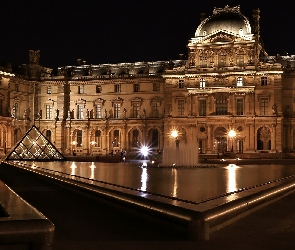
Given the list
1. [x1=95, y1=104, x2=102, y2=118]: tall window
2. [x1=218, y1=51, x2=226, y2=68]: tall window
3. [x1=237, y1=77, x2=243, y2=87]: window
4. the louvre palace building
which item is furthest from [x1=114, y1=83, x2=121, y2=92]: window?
[x1=237, y1=77, x2=243, y2=87]: window

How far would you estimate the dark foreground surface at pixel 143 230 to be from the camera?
765 centimetres

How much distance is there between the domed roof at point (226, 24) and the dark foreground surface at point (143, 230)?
190 ft

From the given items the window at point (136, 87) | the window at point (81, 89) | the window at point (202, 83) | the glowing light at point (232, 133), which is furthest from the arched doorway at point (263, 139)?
the window at point (81, 89)

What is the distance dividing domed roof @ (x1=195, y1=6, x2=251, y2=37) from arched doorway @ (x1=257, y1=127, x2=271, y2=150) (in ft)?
42.8

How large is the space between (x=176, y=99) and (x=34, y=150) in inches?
1100

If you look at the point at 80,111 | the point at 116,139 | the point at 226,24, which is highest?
the point at 226,24

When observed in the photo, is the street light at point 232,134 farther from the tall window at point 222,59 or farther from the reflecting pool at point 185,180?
the reflecting pool at point 185,180

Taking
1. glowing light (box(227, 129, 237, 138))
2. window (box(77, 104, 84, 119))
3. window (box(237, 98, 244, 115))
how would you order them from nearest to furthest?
1. glowing light (box(227, 129, 237, 138))
2. window (box(237, 98, 244, 115))
3. window (box(77, 104, 84, 119))

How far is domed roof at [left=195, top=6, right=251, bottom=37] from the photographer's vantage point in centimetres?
6819

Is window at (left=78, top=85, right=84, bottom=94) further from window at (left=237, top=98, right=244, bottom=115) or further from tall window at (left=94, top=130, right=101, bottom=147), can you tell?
window at (left=237, top=98, right=244, bottom=115)

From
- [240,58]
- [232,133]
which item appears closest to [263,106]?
[232,133]

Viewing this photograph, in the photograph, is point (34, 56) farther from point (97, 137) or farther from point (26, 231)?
point (26, 231)

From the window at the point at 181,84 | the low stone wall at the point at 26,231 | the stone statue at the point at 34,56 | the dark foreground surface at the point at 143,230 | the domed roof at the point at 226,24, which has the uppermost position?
the domed roof at the point at 226,24

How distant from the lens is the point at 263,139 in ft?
233
